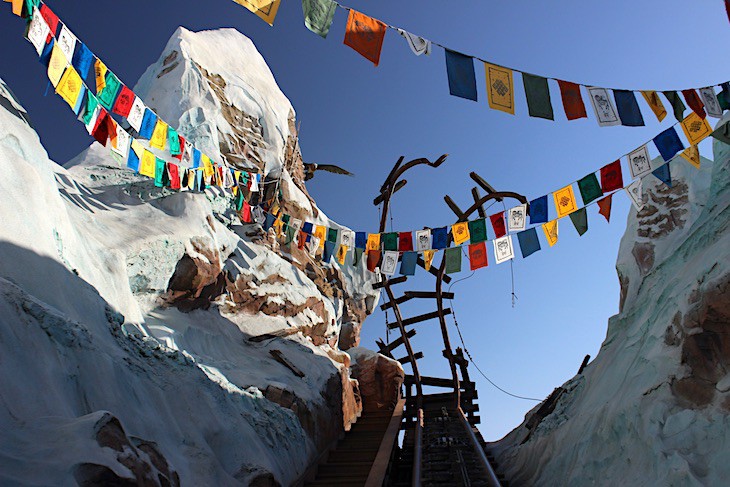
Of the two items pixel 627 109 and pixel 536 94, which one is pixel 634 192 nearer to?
pixel 627 109

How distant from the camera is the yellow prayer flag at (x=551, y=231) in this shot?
11914 mm

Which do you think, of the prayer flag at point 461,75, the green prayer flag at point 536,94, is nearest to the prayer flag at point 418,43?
the prayer flag at point 461,75

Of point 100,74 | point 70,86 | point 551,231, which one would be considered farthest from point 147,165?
point 551,231

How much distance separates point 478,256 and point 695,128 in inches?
201

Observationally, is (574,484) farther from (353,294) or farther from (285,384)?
(353,294)

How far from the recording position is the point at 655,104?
913 centimetres

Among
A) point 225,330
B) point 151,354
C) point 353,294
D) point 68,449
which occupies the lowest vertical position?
point 68,449

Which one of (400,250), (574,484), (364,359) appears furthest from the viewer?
(364,359)

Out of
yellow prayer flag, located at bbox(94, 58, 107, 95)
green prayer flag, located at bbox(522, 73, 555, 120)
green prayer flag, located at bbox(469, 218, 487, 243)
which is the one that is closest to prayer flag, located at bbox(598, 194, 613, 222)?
green prayer flag, located at bbox(469, 218, 487, 243)

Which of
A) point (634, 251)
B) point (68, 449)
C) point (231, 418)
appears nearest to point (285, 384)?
point (231, 418)

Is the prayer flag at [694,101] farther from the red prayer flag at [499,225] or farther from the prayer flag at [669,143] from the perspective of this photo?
the red prayer flag at [499,225]

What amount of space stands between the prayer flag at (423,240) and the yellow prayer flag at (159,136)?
6149 mm

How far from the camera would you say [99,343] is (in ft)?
22.3

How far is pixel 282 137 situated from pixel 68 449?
20393 mm
